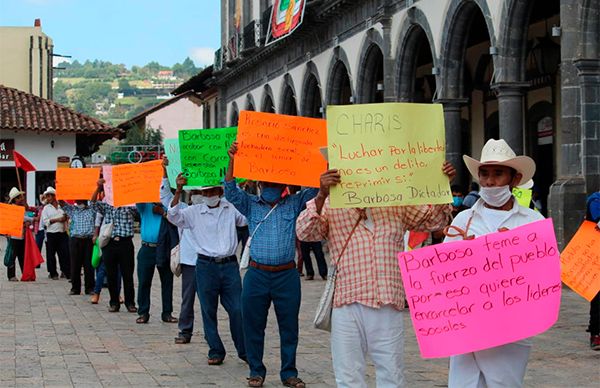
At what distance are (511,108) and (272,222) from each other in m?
11.2

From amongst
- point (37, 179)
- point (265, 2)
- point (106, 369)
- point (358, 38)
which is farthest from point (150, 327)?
point (37, 179)

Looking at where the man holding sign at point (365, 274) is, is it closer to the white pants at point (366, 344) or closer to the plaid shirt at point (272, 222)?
the white pants at point (366, 344)

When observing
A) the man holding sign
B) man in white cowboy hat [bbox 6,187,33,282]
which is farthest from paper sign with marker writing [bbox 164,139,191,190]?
man in white cowboy hat [bbox 6,187,33,282]

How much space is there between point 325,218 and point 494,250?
1406mm

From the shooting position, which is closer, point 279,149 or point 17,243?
point 279,149

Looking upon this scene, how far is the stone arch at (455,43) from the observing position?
2053cm

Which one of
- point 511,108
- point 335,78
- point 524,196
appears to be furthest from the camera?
point 335,78

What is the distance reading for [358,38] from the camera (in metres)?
26.8

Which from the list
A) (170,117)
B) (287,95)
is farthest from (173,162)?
(170,117)

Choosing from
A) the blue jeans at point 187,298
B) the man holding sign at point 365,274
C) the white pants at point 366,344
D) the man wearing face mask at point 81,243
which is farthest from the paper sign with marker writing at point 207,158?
the man wearing face mask at point 81,243

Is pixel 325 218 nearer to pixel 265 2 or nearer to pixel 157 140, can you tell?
pixel 265 2

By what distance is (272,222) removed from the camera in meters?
8.59

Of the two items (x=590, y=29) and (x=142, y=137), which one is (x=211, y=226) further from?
(x=142, y=137)

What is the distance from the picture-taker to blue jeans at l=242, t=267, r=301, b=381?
8508mm
